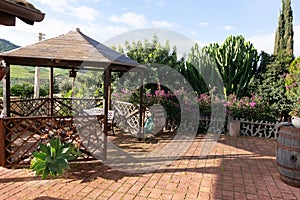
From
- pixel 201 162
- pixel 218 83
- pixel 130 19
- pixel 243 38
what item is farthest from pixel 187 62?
pixel 201 162

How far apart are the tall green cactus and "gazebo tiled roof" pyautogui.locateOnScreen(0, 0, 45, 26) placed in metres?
9.45

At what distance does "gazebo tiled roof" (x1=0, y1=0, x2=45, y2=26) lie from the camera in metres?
1.94

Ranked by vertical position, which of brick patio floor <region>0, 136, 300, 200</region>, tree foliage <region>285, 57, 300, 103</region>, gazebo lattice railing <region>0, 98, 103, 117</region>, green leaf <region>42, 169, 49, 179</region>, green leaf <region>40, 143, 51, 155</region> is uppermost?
tree foliage <region>285, 57, 300, 103</region>

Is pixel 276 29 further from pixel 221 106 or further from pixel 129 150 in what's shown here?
pixel 129 150

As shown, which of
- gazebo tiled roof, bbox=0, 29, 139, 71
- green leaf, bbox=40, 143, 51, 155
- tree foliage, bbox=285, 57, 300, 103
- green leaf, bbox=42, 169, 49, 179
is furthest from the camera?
tree foliage, bbox=285, 57, 300, 103

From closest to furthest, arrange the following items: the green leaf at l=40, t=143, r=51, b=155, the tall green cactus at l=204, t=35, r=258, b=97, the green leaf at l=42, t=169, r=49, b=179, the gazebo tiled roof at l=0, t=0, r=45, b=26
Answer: the gazebo tiled roof at l=0, t=0, r=45, b=26 → the green leaf at l=42, t=169, r=49, b=179 → the green leaf at l=40, t=143, r=51, b=155 → the tall green cactus at l=204, t=35, r=258, b=97

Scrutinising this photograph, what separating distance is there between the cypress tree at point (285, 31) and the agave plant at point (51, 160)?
11.3 meters

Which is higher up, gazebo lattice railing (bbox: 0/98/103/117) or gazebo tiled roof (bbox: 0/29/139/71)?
gazebo tiled roof (bbox: 0/29/139/71)

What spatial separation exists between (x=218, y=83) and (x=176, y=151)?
5.94 meters

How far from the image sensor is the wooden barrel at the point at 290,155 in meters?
3.66

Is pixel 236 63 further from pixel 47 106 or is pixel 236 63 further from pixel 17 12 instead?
pixel 17 12

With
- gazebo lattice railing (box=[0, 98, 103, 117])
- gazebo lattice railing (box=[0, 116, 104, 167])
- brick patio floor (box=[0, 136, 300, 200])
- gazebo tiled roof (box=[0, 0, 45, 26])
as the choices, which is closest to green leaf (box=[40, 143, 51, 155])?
brick patio floor (box=[0, 136, 300, 200])

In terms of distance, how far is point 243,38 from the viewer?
10688 mm

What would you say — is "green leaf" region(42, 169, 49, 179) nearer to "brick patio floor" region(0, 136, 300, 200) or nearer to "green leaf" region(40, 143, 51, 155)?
"brick patio floor" region(0, 136, 300, 200)
